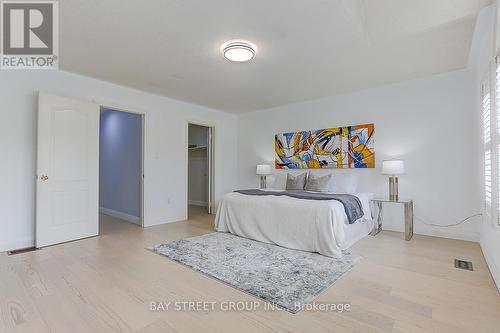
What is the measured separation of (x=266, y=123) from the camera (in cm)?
578

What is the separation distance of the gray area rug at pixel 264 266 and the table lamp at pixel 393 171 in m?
1.60

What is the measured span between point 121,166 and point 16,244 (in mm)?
2373

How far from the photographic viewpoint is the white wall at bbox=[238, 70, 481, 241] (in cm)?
349

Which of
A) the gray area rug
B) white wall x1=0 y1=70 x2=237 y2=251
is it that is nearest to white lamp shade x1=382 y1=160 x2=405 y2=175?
the gray area rug

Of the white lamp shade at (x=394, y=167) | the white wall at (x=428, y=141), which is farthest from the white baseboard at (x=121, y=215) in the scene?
the white lamp shade at (x=394, y=167)

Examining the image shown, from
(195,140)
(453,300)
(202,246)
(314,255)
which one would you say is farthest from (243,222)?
(195,140)

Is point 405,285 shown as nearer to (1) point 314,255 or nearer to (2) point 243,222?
(1) point 314,255

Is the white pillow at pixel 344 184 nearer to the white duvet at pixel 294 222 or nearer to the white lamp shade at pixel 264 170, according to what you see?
the white duvet at pixel 294 222

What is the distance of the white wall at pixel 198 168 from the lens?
7125 millimetres

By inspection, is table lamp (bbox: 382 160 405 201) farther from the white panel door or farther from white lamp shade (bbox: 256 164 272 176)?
the white panel door

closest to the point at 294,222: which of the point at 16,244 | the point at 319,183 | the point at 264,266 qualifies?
the point at 264,266

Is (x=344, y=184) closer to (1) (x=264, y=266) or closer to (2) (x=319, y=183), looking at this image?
(2) (x=319, y=183)

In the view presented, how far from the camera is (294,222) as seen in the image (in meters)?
3.14

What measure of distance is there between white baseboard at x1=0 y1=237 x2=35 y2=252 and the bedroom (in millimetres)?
13
